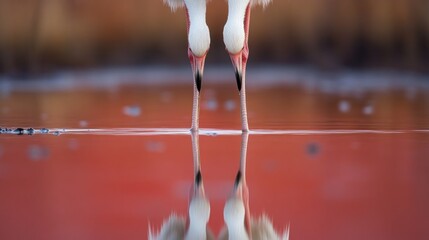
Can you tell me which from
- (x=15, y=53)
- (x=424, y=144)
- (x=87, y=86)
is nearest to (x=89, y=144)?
(x=424, y=144)

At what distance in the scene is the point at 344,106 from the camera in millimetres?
8062

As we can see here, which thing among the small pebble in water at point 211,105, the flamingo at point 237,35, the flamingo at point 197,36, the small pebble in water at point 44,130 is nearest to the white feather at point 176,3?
the flamingo at point 197,36

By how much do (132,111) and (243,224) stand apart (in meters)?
4.36

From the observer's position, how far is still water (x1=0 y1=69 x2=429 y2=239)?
3404 millimetres

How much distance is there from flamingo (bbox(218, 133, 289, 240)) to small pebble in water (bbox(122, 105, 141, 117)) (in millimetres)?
3634

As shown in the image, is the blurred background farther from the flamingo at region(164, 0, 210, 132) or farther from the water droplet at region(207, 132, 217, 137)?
the flamingo at region(164, 0, 210, 132)

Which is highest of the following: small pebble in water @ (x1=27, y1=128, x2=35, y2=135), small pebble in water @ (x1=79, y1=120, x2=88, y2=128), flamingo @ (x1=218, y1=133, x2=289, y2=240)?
flamingo @ (x1=218, y1=133, x2=289, y2=240)

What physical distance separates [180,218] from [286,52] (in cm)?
883

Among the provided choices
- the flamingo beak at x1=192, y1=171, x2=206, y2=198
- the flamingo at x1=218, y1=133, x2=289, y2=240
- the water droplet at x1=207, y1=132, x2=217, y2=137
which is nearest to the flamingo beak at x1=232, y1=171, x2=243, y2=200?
the flamingo at x1=218, y1=133, x2=289, y2=240

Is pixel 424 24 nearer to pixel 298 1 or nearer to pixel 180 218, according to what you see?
pixel 298 1

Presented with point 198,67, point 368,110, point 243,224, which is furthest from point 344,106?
point 243,224

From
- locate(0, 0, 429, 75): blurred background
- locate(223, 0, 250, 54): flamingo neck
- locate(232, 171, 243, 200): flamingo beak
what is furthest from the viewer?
locate(0, 0, 429, 75): blurred background

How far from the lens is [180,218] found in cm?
348

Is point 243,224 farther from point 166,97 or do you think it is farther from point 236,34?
point 166,97
